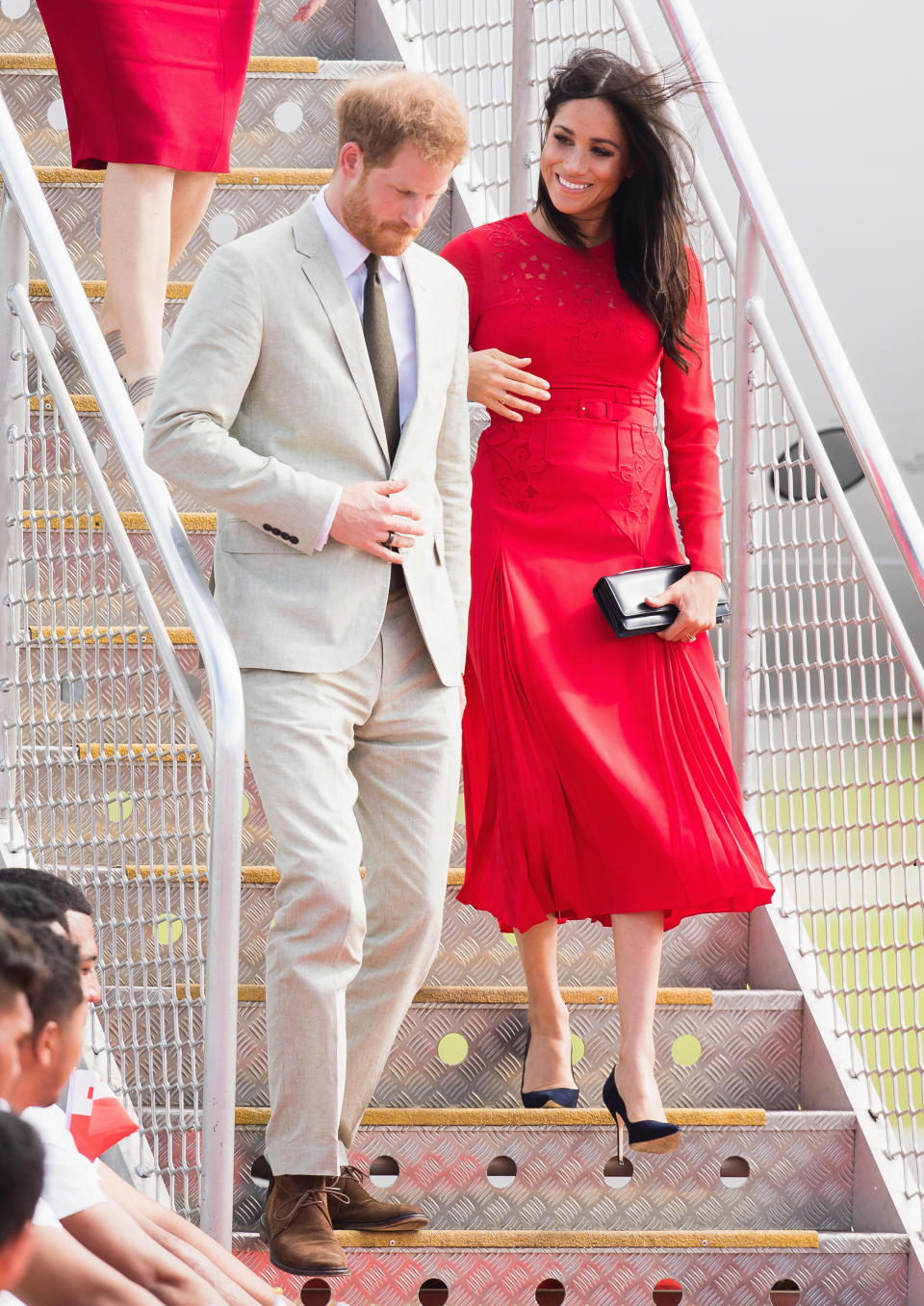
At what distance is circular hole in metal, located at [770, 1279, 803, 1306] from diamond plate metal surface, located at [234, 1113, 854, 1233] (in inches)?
A: 5.5

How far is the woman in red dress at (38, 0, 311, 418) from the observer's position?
342 cm

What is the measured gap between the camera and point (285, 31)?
471 centimetres

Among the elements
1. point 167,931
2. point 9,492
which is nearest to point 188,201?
point 9,492

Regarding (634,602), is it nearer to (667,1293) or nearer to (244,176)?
(667,1293)

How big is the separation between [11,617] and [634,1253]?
1.48 meters

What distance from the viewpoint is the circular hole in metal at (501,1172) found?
299 cm

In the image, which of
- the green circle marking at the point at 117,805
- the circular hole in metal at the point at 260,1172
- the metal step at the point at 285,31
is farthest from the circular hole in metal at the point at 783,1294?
the metal step at the point at 285,31

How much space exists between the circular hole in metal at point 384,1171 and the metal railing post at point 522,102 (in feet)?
7.08

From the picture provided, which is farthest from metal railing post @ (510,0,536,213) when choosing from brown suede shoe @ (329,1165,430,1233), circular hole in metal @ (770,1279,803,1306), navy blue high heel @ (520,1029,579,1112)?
circular hole in metal @ (770,1279,803,1306)

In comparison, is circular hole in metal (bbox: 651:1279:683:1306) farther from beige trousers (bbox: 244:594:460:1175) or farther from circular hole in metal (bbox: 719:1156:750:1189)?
beige trousers (bbox: 244:594:460:1175)

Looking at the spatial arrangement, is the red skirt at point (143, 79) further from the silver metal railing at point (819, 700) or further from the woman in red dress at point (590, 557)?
the silver metal railing at point (819, 700)

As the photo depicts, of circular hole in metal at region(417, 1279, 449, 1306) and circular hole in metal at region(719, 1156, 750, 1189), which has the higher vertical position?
circular hole in metal at region(719, 1156, 750, 1189)

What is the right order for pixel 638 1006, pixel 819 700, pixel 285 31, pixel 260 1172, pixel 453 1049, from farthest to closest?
pixel 285 31, pixel 819 700, pixel 453 1049, pixel 638 1006, pixel 260 1172

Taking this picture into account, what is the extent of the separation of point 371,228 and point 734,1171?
5.64 feet
